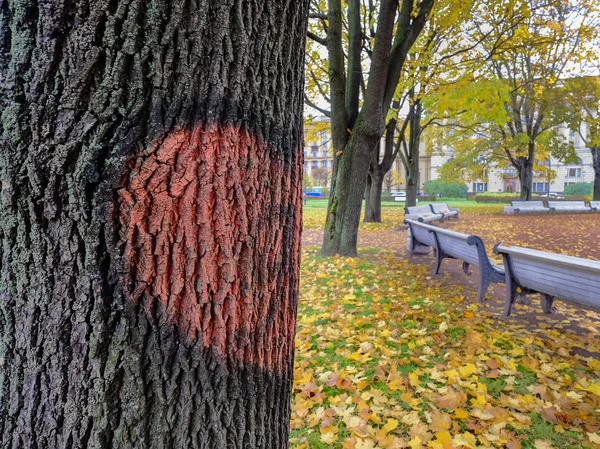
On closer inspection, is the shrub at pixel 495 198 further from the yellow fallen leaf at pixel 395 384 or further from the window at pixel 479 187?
the yellow fallen leaf at pixel 395 384

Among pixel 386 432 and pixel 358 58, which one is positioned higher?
pixel 358 58

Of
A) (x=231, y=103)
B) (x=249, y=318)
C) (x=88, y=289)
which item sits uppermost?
(x=231, y=103)

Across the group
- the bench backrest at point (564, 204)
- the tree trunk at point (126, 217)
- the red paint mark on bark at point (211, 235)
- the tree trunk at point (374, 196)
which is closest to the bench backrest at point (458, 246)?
the red paint mark on bark at point (211, 235)

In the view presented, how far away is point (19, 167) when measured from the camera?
108 centimetres

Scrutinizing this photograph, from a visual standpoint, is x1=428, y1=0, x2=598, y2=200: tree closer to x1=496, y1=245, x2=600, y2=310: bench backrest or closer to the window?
x1=496, y1=245, x2=600, y2=310: bench backrest

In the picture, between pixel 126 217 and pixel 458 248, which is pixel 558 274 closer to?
pixel 458 248

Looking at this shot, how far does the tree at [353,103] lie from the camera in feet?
21.6

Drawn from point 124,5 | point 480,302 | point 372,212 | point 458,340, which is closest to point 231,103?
point 124,5

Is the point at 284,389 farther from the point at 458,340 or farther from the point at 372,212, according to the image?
the point at 372,212

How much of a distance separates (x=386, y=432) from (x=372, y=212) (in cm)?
1423

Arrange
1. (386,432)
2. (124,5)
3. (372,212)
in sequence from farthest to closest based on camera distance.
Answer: (372,212) → (386,432) → (124,5)

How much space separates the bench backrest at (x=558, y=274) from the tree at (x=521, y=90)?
571 cm

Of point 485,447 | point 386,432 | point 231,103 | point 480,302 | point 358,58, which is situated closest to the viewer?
point 231,103

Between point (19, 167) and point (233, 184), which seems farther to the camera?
point (233, 184)
